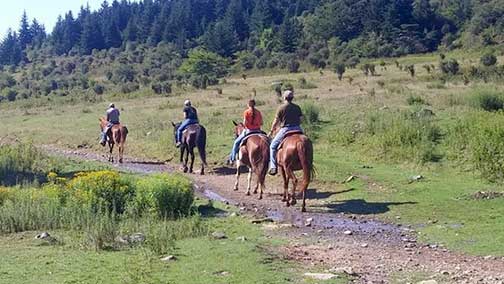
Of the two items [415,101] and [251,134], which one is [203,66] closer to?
[415,101]

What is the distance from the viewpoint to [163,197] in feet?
47.0

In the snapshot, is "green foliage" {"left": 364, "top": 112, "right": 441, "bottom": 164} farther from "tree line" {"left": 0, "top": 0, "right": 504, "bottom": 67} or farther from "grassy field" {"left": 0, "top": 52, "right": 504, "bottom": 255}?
"tree line" {"left": 0, "top": 0, "right": 504, "bottom": 67}

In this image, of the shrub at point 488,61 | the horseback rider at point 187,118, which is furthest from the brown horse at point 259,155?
the shrub at point 488,61

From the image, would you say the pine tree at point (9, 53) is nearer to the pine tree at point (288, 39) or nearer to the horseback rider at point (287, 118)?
the pine tree at point (288, 39)

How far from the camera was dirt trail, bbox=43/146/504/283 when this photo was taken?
394 inches

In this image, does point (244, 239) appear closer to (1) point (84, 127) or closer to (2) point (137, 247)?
(2) point (137, 247)

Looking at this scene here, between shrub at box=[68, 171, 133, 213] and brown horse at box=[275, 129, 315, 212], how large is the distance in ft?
12.5

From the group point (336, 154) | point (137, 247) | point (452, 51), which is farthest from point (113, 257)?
point (452, 51)

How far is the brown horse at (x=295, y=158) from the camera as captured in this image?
15.4 metres

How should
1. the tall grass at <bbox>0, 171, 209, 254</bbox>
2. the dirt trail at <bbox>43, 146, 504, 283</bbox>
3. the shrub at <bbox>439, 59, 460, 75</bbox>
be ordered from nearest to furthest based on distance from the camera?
the dirt trail at <bbox>43, 146, 504, 283</bbox> → the tall grass at <bbox>0, 171, 209, 254</bbox> → the shrub at <bbox>439, 59, 460, 75</bbox>

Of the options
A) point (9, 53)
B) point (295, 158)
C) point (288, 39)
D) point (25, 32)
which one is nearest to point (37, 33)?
point (25, 32)

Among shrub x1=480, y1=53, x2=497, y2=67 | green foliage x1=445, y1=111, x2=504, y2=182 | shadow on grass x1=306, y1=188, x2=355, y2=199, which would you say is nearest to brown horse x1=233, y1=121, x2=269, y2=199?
shadow on grass x1=306, y1=188, x2=355, y2=199

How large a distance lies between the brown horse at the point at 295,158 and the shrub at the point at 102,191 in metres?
3.81

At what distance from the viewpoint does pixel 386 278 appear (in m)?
9.91
